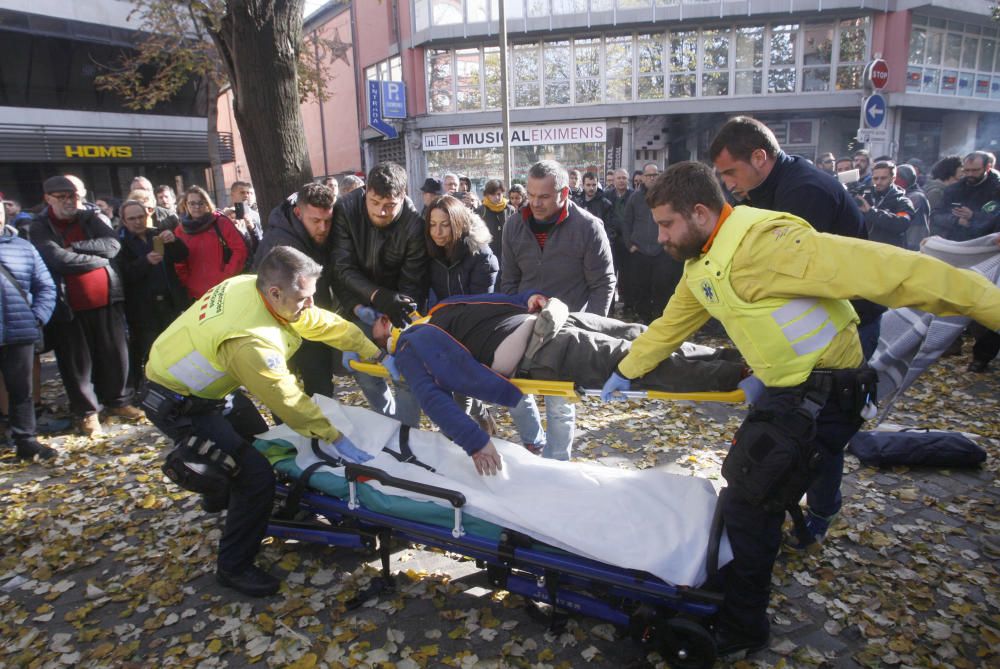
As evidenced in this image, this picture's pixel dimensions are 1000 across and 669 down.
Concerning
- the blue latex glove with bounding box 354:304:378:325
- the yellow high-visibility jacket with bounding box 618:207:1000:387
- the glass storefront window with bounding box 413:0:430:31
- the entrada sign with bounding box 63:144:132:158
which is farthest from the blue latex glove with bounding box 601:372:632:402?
the entrada sign with bounding box 63:144:132:158

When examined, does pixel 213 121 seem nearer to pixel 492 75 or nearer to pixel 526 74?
pixel 492 75

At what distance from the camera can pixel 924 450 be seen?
4.10m

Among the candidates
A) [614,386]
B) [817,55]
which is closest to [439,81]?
[817,55]

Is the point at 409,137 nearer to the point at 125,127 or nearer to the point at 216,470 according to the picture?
the point at 125,127

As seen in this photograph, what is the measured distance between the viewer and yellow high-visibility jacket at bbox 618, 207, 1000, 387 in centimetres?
202

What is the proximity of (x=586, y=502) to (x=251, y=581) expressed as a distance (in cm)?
176

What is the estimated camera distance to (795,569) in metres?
3.13

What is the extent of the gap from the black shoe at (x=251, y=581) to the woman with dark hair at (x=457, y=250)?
2061mm

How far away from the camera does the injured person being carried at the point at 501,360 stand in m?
2.96

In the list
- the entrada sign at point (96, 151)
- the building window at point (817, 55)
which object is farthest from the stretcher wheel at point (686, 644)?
the entrada sign at point (96, 151)

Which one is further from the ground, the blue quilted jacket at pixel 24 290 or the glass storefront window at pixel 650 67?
the glass storefront window at pixel 650 67

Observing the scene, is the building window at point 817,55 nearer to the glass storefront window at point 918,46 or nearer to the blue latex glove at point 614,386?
the glass storefront window at point 918,46

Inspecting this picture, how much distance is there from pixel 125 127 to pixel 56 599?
2202 centimetres

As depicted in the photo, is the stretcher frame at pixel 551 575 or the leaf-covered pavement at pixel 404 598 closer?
the stretcher frame at pixel 551 575
